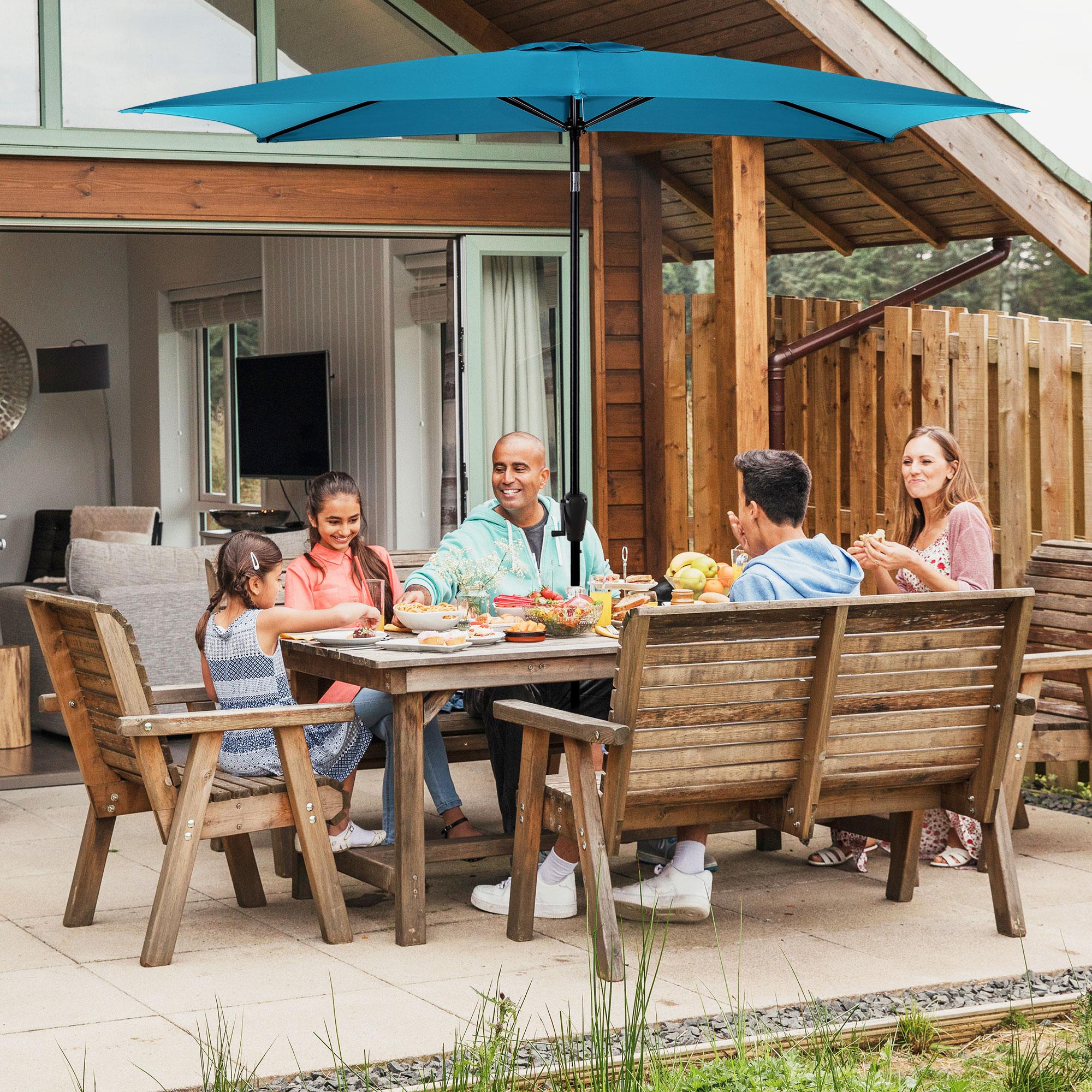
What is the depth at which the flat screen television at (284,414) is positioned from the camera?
973 cm

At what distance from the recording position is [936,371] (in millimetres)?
5867

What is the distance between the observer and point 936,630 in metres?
3.50

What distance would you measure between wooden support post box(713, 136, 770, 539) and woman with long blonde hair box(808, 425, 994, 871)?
1.35 metres

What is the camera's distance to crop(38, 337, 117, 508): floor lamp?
11.6 metres

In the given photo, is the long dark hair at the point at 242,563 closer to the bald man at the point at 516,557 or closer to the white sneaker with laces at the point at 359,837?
the bald man at the point at 516,557

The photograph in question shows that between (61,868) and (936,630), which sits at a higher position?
(936,630)

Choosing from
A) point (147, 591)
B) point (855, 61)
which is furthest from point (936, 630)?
point (147, 591)

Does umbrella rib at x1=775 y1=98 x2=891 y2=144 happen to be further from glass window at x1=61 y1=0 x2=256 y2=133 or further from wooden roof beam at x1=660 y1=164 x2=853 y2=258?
glass window at x1=61 y1=0 x2=256 y2=133

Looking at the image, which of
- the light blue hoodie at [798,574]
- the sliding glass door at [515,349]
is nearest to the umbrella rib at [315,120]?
the sliding glass door at [515,349]

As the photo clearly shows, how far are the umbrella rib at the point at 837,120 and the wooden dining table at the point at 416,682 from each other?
6.56 feet

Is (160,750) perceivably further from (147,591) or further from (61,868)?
(147,591)

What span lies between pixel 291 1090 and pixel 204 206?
4.52 m

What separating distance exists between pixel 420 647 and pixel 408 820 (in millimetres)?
417

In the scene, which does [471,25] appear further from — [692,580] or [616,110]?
[692,580]
